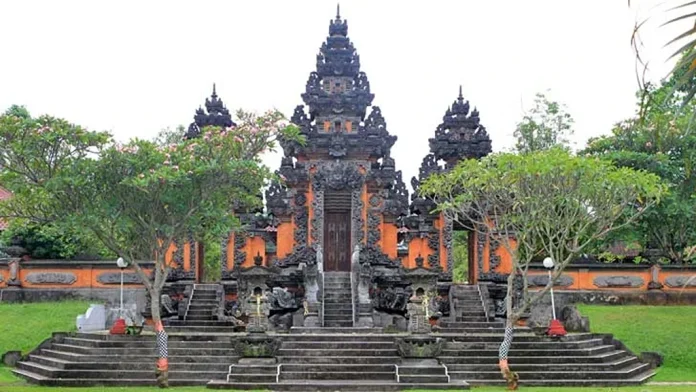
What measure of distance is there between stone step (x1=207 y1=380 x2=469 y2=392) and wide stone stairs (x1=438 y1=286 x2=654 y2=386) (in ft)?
4.17

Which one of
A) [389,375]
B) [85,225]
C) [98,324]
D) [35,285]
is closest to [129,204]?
[85,225]

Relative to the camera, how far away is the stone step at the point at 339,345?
57.1 feet

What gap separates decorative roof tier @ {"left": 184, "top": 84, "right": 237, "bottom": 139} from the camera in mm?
28688

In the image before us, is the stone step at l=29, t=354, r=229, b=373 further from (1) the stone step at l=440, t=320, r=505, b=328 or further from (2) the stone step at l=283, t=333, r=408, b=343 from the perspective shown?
(1) the stone step at l=440, t=320, r=505, b=328

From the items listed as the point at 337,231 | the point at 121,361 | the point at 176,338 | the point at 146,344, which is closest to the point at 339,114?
the point at 337,231

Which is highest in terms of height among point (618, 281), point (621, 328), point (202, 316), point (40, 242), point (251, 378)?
point (40, 242)

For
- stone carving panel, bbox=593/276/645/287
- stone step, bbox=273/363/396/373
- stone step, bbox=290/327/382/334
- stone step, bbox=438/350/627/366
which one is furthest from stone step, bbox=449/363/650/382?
stone carving panel, bbox=593/276/645/287

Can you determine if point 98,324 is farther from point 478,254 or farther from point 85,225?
point 478,254

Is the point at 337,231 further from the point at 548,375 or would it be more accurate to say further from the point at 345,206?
the point at 548,375

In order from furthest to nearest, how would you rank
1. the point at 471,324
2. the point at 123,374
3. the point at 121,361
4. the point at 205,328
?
1. the point at 471,324
2. the point at 205,328
3. the point at 121,361
4. the point at 123,374

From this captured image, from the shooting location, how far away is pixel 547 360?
56.2 feet

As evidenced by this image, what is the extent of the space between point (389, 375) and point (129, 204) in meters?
6.27

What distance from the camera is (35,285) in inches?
947

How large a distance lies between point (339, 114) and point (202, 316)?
8.03 meters
